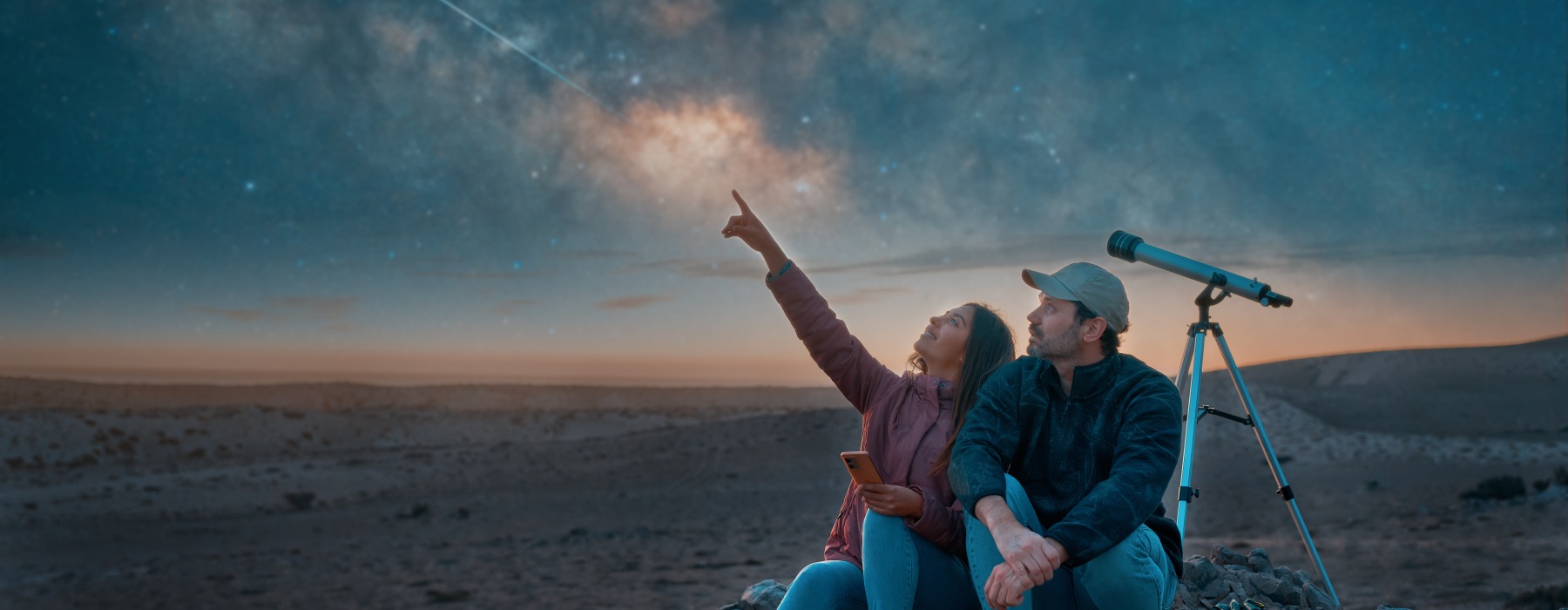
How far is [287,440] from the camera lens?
26266mm

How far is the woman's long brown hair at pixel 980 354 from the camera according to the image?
299 centimetres

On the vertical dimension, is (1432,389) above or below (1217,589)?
above

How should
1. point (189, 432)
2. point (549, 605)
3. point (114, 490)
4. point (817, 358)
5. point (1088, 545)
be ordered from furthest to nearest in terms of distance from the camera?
point (189, 432) < point (114, 490) < point (549, 605) < point (817, 358) < point (1088, 545)

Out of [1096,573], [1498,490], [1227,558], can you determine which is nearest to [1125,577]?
[1096,573]

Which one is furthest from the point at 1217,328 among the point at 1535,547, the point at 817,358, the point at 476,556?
the point at 476,556

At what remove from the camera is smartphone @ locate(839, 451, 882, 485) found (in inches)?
98.0

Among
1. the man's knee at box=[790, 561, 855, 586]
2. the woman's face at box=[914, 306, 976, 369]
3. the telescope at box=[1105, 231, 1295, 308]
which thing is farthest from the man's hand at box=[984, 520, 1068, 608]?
the telescope at box=[1105, 231, 1295, 308]

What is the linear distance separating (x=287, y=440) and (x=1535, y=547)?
2719 cm

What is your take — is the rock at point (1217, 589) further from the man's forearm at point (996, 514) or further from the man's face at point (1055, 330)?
the man's forearm at point (996, 514)

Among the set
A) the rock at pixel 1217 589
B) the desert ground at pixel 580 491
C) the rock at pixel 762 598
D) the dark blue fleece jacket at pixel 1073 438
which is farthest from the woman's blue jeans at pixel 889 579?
the desert ground at pixel 580 491

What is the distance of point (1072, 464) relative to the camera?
262cm

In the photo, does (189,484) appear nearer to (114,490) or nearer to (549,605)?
(114,490)

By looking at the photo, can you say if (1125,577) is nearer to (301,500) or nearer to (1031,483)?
(1031,483)

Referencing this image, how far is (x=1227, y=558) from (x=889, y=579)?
3252 millimetres
